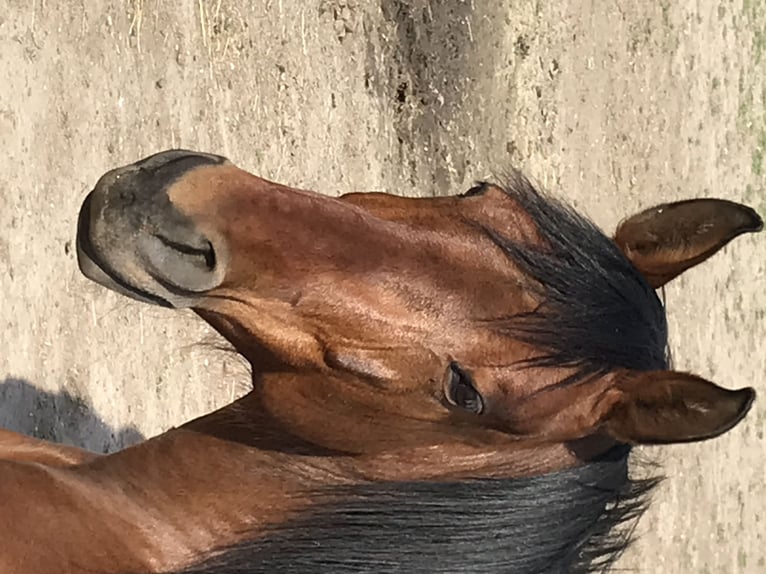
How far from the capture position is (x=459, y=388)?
134cm

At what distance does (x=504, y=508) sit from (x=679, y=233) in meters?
0.52

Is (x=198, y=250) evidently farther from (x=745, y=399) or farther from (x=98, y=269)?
(x=745, y=399)

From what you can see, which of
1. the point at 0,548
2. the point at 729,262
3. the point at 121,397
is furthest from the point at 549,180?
the point at 0,548

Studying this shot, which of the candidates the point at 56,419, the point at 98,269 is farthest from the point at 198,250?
the point at 56,419

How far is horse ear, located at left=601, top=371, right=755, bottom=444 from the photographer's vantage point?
1272 millimetres

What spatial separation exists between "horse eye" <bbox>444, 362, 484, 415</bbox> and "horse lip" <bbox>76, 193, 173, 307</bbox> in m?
0.39

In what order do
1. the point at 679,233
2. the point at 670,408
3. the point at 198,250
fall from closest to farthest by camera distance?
the point at 198,250 → the point at 670,408 → the point at 679,233

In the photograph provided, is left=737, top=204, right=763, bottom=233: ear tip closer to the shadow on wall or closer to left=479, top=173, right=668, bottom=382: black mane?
left=479, top=173, right=668, bottom=382: black mane

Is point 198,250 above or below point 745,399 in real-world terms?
above

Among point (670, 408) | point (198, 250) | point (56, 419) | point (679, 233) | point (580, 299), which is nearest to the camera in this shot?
point (198, 250)

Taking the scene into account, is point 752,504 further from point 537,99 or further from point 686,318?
point 537,99

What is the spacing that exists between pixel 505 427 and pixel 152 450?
2.02ft

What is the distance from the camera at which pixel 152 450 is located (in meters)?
1.64

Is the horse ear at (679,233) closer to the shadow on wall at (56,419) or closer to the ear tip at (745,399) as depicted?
the ear tip at (745,399)
